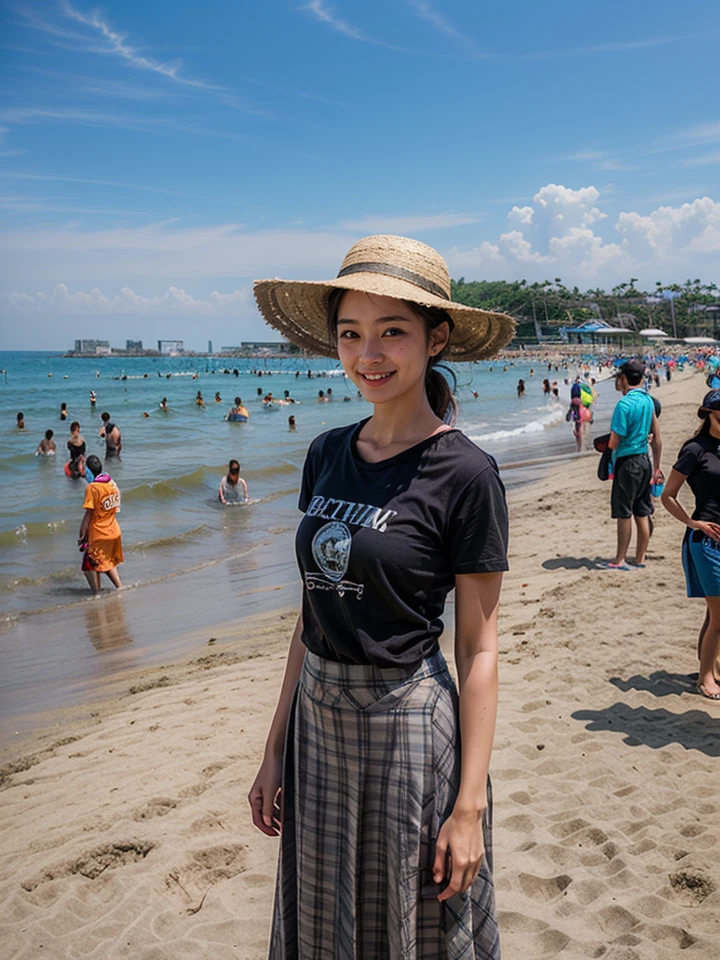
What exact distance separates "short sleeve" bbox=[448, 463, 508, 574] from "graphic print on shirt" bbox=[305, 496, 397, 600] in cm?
14

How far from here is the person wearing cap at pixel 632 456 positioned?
7.00 m

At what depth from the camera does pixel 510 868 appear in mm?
3148

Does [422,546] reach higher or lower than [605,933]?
higher

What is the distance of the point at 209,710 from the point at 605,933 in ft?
9.51

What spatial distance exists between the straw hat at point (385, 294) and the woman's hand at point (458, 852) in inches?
43.4

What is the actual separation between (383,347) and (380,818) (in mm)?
1016

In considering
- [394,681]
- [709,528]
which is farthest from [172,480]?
[394,681]

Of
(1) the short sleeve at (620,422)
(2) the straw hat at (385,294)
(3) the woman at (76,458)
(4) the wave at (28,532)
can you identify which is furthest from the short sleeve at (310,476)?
(3) the woman at (76,458)

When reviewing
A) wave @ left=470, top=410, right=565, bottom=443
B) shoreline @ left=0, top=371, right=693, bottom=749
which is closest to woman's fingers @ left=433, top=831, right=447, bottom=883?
shoreline @ left=0, top=371, right=693, bottom=749

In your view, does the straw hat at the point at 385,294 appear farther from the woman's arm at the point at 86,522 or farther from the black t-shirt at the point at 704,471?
the woman's arm at the point at 86,522

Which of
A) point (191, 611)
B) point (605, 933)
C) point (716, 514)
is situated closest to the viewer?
point (605, 933)

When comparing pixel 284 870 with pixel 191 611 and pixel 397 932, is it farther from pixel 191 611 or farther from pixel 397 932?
pixel 191 611

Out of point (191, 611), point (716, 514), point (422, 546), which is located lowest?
point (191, 611)

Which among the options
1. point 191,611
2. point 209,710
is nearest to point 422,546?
point 209,710
